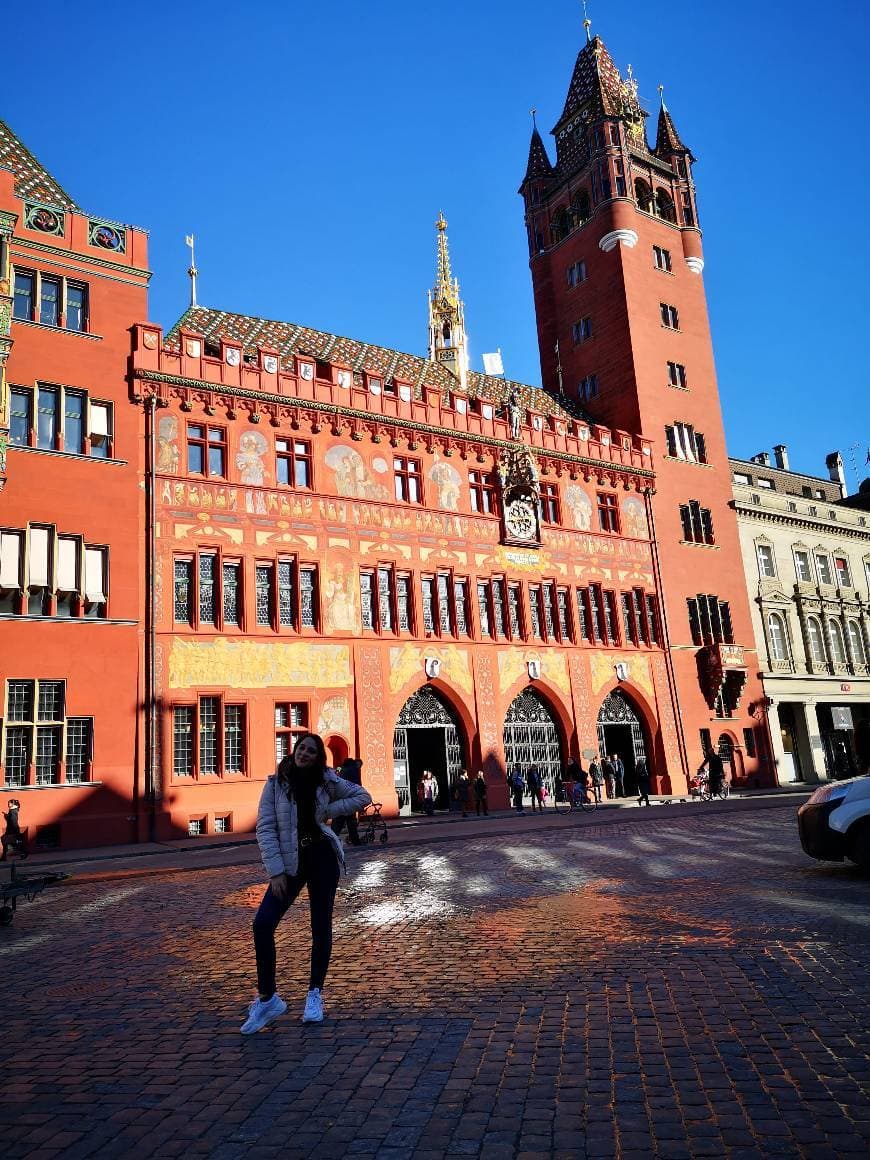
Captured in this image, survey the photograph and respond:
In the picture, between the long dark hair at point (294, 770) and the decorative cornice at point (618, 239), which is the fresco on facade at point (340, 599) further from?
the decorative cornice at point (618, 239)

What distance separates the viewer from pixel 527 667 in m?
32.6

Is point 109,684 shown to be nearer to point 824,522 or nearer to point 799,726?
point 799,726

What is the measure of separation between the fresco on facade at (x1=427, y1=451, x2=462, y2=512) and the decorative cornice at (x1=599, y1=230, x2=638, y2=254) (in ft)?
57.4

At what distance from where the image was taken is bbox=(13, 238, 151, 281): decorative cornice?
2480 cm

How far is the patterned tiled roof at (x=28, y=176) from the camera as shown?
25.8m

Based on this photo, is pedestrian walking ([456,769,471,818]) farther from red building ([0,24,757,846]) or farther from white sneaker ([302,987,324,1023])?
white sneaker ([302,987,324,1023])

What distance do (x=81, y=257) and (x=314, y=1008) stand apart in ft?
84.3

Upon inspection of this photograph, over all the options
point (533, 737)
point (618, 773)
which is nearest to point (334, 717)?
point (533, 737)

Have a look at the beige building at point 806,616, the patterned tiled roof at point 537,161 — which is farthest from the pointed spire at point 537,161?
the beige building at point 806,616

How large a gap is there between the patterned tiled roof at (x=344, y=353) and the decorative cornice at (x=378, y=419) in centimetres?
137

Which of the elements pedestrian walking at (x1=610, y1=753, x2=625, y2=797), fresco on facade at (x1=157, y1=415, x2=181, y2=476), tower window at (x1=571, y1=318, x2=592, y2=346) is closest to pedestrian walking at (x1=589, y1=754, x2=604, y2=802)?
pedestrian walking at (x1=610, y1=753, x2=625, y2=797)

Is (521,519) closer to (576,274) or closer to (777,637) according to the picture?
(777,637)

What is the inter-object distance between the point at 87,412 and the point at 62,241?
5322 mm

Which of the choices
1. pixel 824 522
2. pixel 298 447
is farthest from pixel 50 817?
pixel 824 522
